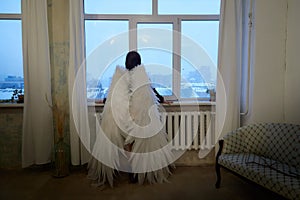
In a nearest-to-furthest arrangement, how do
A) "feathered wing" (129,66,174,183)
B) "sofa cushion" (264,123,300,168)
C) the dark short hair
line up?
"sofa cushion" (264,123,300,168) → "feathered wing" (129,66,174,183) → the dark short hair

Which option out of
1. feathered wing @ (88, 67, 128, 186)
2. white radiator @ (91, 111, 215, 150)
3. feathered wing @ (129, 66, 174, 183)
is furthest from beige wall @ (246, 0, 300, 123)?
feathered wing @ (88, 67, 128, 186)

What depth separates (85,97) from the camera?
317 centimetres

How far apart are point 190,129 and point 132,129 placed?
89 centimetres

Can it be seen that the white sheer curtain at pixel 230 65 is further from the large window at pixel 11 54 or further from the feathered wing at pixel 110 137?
the large window at pixel 11 54

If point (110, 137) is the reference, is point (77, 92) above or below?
above

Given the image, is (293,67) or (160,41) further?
(160,41)

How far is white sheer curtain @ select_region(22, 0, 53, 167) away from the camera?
307cm

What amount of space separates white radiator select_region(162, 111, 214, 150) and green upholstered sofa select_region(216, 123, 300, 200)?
577 mm

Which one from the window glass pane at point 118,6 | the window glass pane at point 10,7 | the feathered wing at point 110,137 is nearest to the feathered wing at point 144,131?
the feathered wing at point 110,137

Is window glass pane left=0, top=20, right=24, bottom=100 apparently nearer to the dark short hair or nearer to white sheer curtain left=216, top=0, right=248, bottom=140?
the dark short hair

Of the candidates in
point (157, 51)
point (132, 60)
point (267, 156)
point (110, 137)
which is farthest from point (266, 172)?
point (157, 51)

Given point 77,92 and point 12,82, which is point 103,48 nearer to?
point 77,92

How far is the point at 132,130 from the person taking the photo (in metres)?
2.81

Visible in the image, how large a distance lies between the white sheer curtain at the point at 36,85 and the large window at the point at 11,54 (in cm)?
37
